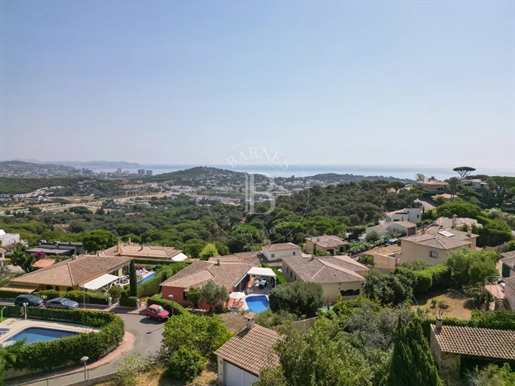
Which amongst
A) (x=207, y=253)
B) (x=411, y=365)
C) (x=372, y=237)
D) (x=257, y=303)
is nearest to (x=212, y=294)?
(x=257, y=303)

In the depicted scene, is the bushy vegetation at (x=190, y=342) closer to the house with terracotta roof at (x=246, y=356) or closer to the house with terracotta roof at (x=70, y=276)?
the house with terracotta roof at (x=246, y=356)

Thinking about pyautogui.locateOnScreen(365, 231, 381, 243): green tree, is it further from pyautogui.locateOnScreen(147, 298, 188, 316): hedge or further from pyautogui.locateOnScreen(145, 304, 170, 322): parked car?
pyautogui.locateOnScreen(145, 304, 170, 322): parked car

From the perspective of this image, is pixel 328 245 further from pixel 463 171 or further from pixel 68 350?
pixel 463 171

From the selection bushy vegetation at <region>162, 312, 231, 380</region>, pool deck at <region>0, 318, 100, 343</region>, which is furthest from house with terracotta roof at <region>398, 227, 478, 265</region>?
pool deck at <region>0, 318, 100, 343</region>

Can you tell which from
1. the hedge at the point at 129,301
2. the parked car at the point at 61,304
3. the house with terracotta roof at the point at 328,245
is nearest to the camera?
the parked car at the point at 61,304

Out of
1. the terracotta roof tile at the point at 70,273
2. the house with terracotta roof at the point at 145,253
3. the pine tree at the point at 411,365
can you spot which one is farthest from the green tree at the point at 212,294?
the pine tree at the point at 411,365

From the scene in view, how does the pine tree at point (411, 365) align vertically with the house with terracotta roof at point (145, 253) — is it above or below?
above

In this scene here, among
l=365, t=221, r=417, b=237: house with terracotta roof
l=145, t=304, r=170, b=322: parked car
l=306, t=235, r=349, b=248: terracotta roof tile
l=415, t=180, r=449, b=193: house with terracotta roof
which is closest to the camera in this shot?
l=145, t=304, r=170, b=322: parked car
